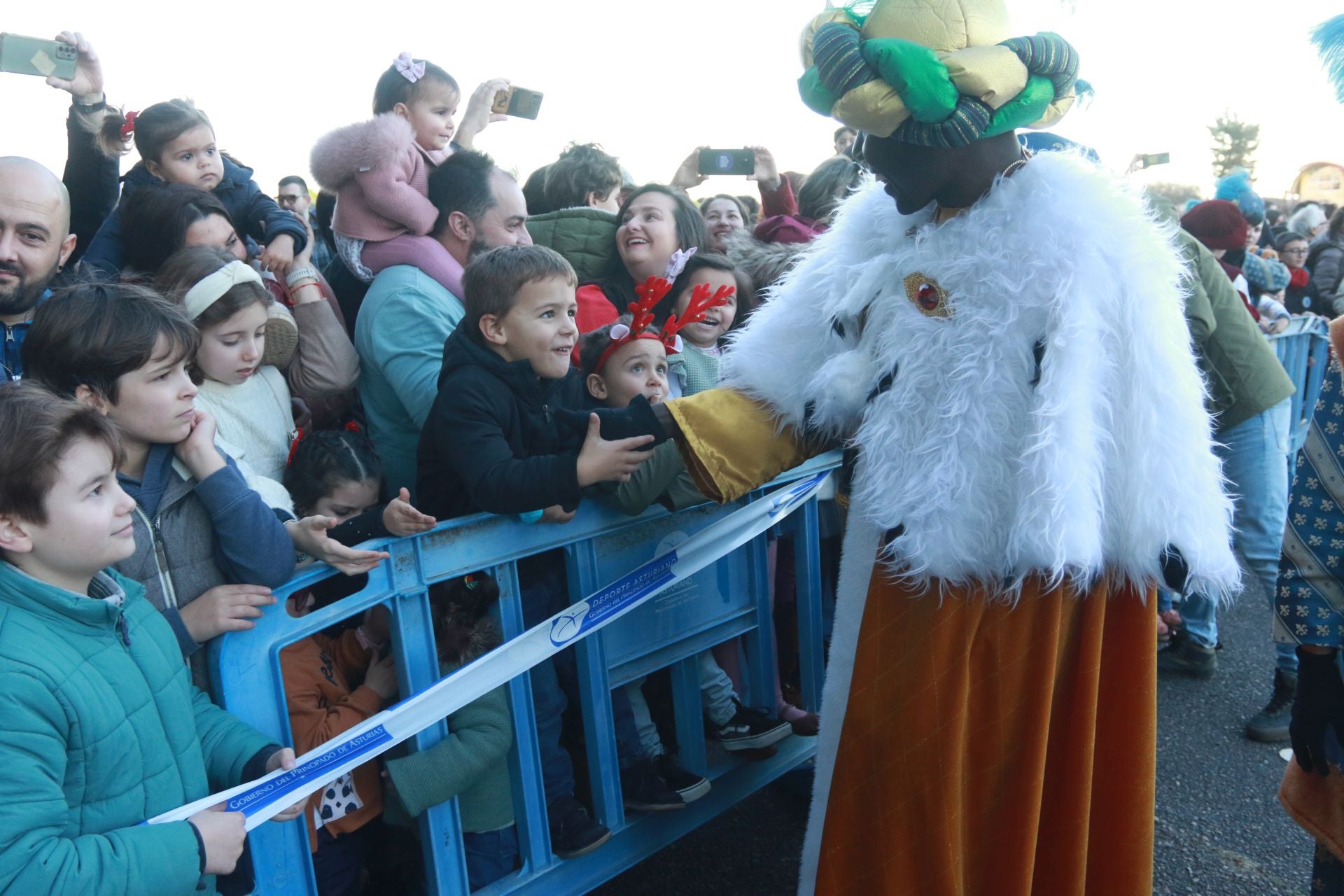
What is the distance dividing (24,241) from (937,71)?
6.74ft

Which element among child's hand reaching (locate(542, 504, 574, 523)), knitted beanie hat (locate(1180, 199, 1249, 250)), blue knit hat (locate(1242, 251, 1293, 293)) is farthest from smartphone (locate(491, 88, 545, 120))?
blue knit hat (locate(1242, 251, 1293, 293))

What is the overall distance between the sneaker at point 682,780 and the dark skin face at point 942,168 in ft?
4.74

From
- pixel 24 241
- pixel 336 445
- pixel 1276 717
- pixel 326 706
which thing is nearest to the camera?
pixel 326 706

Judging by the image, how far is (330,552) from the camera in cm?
179

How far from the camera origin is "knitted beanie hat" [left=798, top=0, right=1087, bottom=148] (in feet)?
5.62

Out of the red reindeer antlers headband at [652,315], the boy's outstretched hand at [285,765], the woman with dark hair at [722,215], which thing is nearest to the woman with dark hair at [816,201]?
the woman with dark hair at [722,215]

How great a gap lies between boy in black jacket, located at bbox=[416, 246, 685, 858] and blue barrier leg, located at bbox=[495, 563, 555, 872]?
0.21 feet

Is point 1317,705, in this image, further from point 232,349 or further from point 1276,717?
point 232,349

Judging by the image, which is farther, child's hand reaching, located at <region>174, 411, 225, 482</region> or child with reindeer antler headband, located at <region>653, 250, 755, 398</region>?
child with reindeer antler headband, located at <region>653, 250, 755, 398</region>

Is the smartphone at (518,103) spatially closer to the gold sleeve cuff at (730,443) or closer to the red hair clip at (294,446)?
the red hair clip at (294,446)

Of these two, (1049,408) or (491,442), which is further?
(491,442)

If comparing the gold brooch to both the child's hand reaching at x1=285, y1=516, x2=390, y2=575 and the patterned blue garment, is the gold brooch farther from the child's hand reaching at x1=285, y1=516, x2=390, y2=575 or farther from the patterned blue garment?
the child's hand reaching at x1=285, y1=516, x2=390, y2=575

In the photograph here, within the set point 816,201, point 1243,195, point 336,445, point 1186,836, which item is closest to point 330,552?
point 336,445

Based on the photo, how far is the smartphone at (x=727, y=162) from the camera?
188 inches
